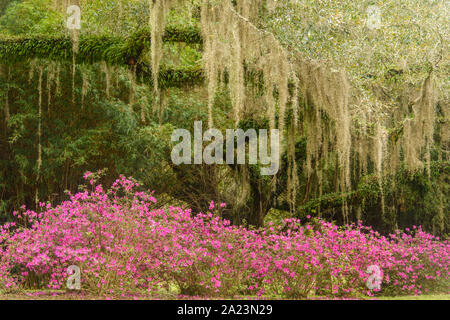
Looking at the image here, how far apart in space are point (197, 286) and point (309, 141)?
153 inches

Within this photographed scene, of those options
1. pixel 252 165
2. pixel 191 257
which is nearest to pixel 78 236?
pixel 191 257

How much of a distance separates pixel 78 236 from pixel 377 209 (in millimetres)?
8538

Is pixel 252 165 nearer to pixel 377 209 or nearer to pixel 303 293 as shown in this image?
pixel 377 209

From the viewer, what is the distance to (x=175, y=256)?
6.64 m

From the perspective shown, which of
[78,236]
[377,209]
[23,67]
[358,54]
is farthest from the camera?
[377,209]

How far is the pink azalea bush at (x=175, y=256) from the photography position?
21.6 feet

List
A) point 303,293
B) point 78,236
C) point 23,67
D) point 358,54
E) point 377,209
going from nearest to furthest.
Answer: point 78,236 < point 303,293 < point 358,54 < point 23,67 < point 377,209

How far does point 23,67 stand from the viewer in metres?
11.4

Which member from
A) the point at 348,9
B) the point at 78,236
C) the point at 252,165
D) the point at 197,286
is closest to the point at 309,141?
the point at 252,165

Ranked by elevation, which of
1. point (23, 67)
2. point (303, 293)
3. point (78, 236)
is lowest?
point (303, 293)

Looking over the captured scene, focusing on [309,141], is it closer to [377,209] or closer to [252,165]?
[252,165]

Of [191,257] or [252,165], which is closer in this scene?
[191,257]

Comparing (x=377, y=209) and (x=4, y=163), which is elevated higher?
(x=4, y=163)

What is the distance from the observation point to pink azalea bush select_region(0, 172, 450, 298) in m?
6.59
